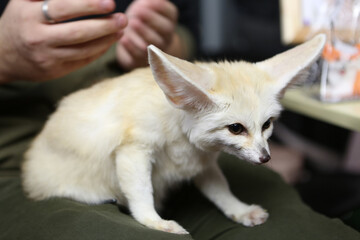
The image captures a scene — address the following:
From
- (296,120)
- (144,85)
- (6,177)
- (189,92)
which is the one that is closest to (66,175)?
(6,177)

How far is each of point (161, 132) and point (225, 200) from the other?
0.92ft

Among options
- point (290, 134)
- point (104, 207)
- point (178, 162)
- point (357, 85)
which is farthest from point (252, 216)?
point (290, 134)

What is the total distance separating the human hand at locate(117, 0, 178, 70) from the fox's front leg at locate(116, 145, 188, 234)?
1.59ft

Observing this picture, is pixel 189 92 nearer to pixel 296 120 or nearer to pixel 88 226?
pixel 88 226

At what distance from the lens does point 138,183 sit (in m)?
0.88

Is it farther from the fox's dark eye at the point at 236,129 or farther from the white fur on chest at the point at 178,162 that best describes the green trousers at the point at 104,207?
the fox's dark eye at the point at 236,129

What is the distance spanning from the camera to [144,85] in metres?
0.94

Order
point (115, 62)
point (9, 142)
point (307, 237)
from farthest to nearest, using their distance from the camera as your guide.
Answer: point (115, 62), point (9, 142), point (307, 237)

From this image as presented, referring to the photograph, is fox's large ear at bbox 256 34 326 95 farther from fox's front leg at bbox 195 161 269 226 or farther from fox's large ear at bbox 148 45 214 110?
fox's front leg at bbox 195 161 269 226

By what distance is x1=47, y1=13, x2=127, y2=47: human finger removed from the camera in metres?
0.95

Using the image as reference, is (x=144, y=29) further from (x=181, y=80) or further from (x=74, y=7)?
(x=181, y=80)

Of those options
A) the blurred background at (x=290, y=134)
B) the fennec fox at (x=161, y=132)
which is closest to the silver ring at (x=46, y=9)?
the fennec fox at (x=161, y=132)

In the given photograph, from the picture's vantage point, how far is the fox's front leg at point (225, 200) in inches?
37.8

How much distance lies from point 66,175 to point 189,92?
45 cm
